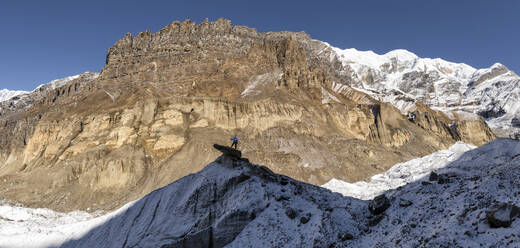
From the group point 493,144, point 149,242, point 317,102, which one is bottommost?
point 149,242

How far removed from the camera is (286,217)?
13258 mm

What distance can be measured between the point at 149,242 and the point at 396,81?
162 m

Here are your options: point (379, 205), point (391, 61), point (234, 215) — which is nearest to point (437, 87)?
point (391, 61)

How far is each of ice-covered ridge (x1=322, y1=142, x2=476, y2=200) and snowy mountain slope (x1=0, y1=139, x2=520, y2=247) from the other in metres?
20.3

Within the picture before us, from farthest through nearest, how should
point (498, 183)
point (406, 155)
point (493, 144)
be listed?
point (406, 155), point (493, 144), point (498, 183)

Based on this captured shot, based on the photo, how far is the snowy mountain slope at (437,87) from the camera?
11538 centimetres

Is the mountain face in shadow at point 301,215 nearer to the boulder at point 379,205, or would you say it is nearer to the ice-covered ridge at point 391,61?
the boulder at point 379,205

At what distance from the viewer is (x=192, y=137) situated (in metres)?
50.7

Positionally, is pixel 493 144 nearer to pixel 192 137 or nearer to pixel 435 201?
pixel 435 201

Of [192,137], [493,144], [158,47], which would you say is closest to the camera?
[493,144]

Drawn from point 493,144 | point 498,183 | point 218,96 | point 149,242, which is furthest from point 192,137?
point 498,183

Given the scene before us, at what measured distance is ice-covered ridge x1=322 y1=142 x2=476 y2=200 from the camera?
120ft

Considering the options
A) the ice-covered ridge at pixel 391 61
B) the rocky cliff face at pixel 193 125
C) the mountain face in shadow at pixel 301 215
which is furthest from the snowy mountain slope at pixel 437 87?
the mountain face in shadow at pixel 301 215

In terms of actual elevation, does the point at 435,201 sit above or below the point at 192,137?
below
